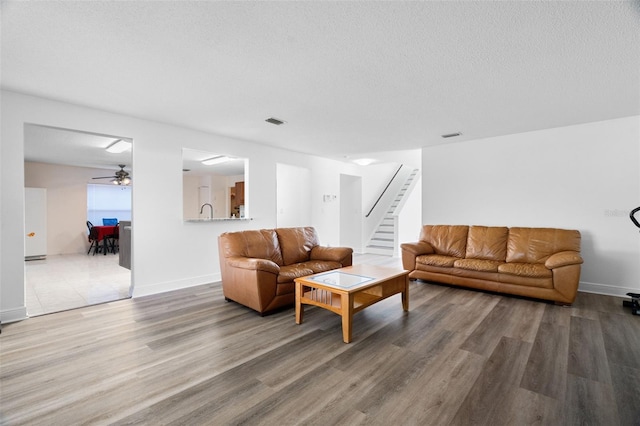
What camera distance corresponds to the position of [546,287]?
11.8ft

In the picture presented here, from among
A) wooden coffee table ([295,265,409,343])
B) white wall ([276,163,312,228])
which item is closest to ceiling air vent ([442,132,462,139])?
wooden coffee table ([295,265,409,343])

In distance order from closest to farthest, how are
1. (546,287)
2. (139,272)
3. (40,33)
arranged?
(40,33)
(546,287)
(139,272)

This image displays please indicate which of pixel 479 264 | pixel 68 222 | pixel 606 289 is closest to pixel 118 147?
pixel 68 222

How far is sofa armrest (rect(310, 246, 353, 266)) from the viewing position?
4.14 metres

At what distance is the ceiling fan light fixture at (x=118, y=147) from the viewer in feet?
17.2

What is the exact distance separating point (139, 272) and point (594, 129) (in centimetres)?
675

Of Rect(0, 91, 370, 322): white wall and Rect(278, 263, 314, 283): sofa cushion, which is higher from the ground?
Rect(0, 91, 370, 322): white wall

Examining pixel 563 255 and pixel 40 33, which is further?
pixel 563 255

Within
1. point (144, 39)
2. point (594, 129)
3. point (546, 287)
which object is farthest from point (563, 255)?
point (144, 39)

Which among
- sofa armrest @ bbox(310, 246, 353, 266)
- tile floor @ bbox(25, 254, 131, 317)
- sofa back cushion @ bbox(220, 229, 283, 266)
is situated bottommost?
tile floor @ bbox(25, 254, 131, 317)

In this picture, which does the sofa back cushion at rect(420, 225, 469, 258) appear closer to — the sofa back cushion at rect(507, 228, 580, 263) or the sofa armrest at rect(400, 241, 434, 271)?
the sofa armrest at rect(400, 241, 434, 271)

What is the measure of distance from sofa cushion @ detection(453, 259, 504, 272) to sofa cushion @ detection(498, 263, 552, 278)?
10cm

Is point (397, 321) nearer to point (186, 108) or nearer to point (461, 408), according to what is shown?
point (461, 408)

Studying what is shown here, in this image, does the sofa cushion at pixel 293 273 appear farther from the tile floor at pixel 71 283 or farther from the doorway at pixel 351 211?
the doorway at pixel 351 211
